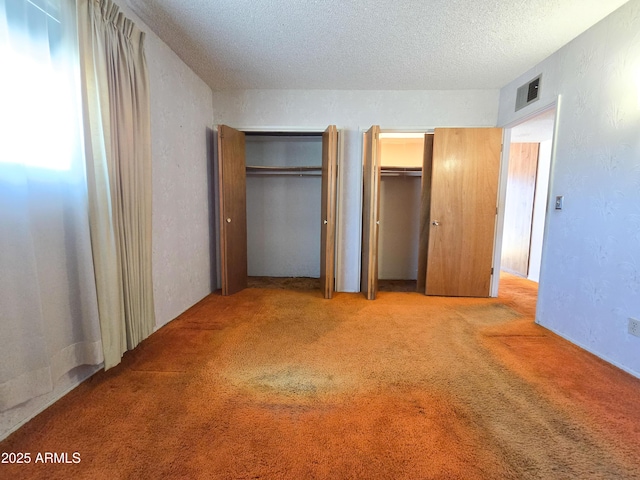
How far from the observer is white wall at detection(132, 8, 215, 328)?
218cm

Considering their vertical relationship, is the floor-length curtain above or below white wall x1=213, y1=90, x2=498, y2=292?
below

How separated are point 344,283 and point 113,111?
2.75 metres

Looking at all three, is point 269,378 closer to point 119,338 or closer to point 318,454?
point 318,454

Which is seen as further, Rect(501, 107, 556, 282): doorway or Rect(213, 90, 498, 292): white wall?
Rect(501, 107, 556, 282): doorway

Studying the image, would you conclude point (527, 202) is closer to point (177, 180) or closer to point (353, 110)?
point (353, 110)

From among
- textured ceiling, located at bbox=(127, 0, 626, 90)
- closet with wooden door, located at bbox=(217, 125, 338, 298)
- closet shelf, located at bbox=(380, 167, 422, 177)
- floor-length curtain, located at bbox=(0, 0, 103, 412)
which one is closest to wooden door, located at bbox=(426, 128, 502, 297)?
closet shelf, located at bbox=(380, 167, 422, 177)

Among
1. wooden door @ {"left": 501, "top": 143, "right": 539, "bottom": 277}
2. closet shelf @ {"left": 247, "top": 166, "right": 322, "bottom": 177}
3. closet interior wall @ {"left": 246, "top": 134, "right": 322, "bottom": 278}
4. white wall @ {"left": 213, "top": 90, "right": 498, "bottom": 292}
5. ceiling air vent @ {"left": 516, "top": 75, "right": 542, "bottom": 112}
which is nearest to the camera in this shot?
ceiling air vent @ {"left": 516, "top": 75, "right": 542, "bottom": 112}

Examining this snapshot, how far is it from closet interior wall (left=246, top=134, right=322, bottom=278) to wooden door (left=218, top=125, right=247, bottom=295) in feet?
1.92

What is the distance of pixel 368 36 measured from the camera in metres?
2.12

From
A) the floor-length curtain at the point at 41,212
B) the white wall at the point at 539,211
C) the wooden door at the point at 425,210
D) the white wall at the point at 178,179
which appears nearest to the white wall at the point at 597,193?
the wooden door at the point at 425,210

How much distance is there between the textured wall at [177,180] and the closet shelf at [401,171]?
7.51 ft

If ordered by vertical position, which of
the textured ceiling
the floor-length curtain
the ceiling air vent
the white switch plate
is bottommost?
the white switch plate

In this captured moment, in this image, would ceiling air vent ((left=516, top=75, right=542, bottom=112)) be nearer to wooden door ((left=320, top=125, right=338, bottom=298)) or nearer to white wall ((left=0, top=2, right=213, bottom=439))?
wooden door ((left=320, top=125, right=338, bottom=298))

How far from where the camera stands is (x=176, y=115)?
8.03 ft
